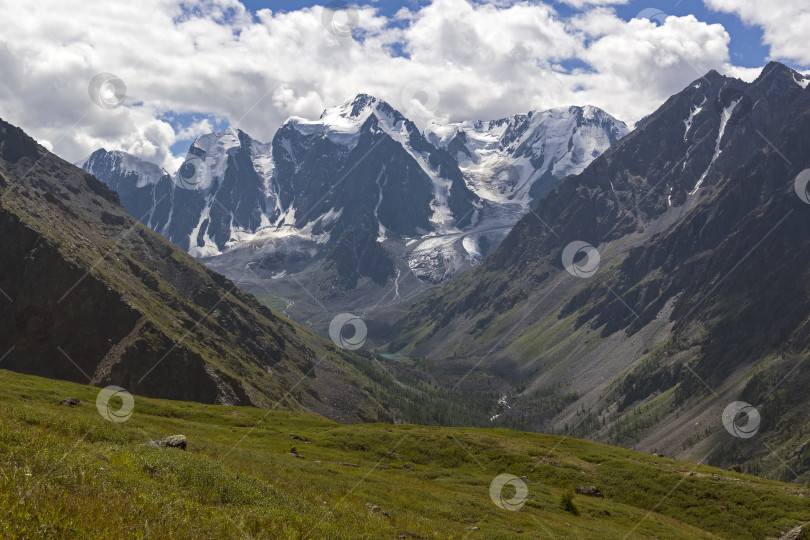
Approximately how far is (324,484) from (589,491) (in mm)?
38930

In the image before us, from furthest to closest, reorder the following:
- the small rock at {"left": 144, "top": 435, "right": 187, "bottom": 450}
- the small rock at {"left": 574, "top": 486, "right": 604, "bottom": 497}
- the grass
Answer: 1. the small rock at {"left": 574, "top": 486, "right": 604, "bottom": 497}
2. the small rock at {"left": 144, "top": 435, "right": 187, "bottom": 450}
3. the grass

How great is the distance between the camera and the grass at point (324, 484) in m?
15.5

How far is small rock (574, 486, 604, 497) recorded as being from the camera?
62.9 metres

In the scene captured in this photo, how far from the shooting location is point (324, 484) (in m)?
36.3

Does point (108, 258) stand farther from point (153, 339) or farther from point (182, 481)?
point (182, 481)

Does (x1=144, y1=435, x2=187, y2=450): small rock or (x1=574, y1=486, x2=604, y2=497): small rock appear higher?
(x1=574, y1=486, x2=604, y2=497): small rock

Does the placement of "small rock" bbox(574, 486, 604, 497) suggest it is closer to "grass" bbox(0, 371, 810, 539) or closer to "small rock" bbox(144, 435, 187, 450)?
"grass" bbox(0, 371, 810, 539)

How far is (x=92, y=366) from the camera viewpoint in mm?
128125

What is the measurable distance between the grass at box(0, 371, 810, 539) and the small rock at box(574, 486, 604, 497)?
1.37m

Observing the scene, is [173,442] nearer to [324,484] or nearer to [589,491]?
[324,484]

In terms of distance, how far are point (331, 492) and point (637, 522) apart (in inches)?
1320

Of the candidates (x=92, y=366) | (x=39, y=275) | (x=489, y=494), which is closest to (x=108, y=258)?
(x=39, y=275)

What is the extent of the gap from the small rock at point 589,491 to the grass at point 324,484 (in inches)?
53.9

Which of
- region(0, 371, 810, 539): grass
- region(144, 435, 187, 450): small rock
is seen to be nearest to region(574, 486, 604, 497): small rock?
region(0, 371, 810, 539): grass
